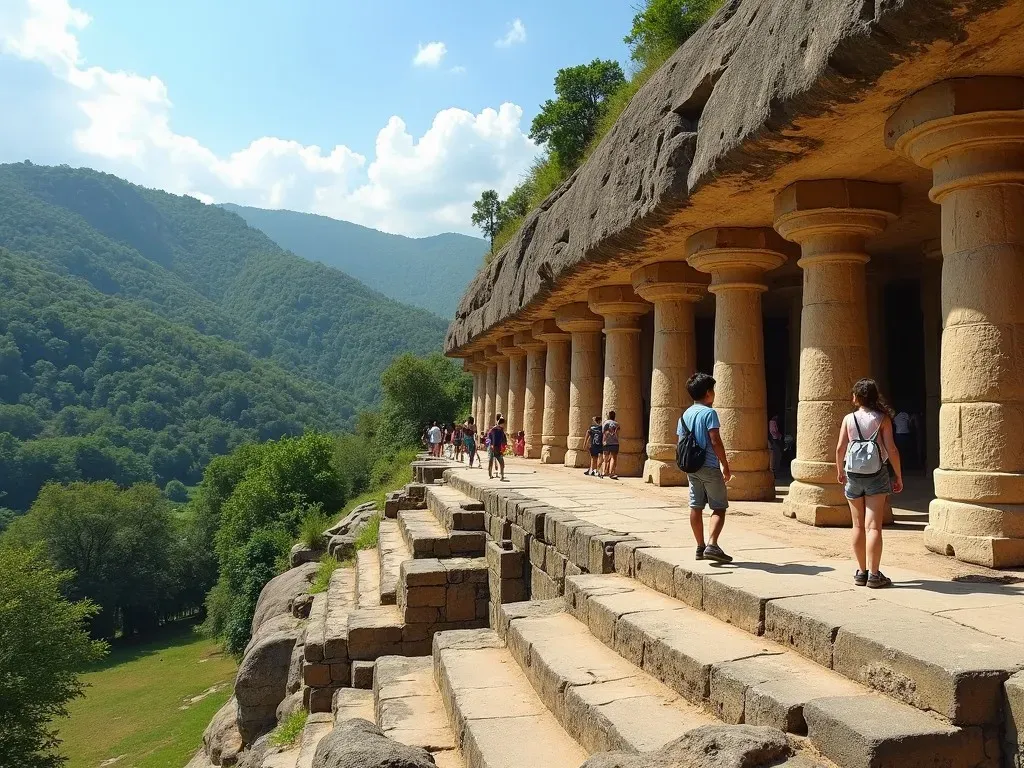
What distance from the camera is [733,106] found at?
7.14 metres

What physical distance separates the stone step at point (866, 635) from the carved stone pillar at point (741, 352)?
4429mm

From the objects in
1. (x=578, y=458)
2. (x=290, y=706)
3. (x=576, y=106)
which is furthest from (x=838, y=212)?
(x=576, y=106)

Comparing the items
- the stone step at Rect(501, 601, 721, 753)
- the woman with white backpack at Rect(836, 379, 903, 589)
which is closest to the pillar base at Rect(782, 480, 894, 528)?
the woman with white backpack at Rect(836, 379, 903, 589)

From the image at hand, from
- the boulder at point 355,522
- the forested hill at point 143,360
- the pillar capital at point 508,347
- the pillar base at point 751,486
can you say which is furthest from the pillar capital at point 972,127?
the forested hill at point 143,360

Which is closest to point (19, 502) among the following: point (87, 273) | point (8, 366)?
point (8, 366)

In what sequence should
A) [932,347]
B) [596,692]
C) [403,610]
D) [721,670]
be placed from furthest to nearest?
[932,347] < [403,610] < [596,692] < [721,670]

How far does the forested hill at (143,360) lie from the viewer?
81.1 meters

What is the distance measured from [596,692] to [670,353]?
26.6 feet

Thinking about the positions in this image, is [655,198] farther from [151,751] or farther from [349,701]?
[151,751]

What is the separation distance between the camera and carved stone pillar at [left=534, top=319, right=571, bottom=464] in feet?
59.6

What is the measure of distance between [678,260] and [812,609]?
27.0 feet

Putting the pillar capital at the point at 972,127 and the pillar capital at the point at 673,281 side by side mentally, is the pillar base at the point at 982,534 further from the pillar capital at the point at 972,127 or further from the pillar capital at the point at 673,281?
the pillar capital at the point at 673,281

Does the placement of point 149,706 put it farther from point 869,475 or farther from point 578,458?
point 869,475

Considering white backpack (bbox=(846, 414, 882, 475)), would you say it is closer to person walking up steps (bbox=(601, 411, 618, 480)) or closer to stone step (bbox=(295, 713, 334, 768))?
stone step (bbox=(295, 713, 334, 768))
